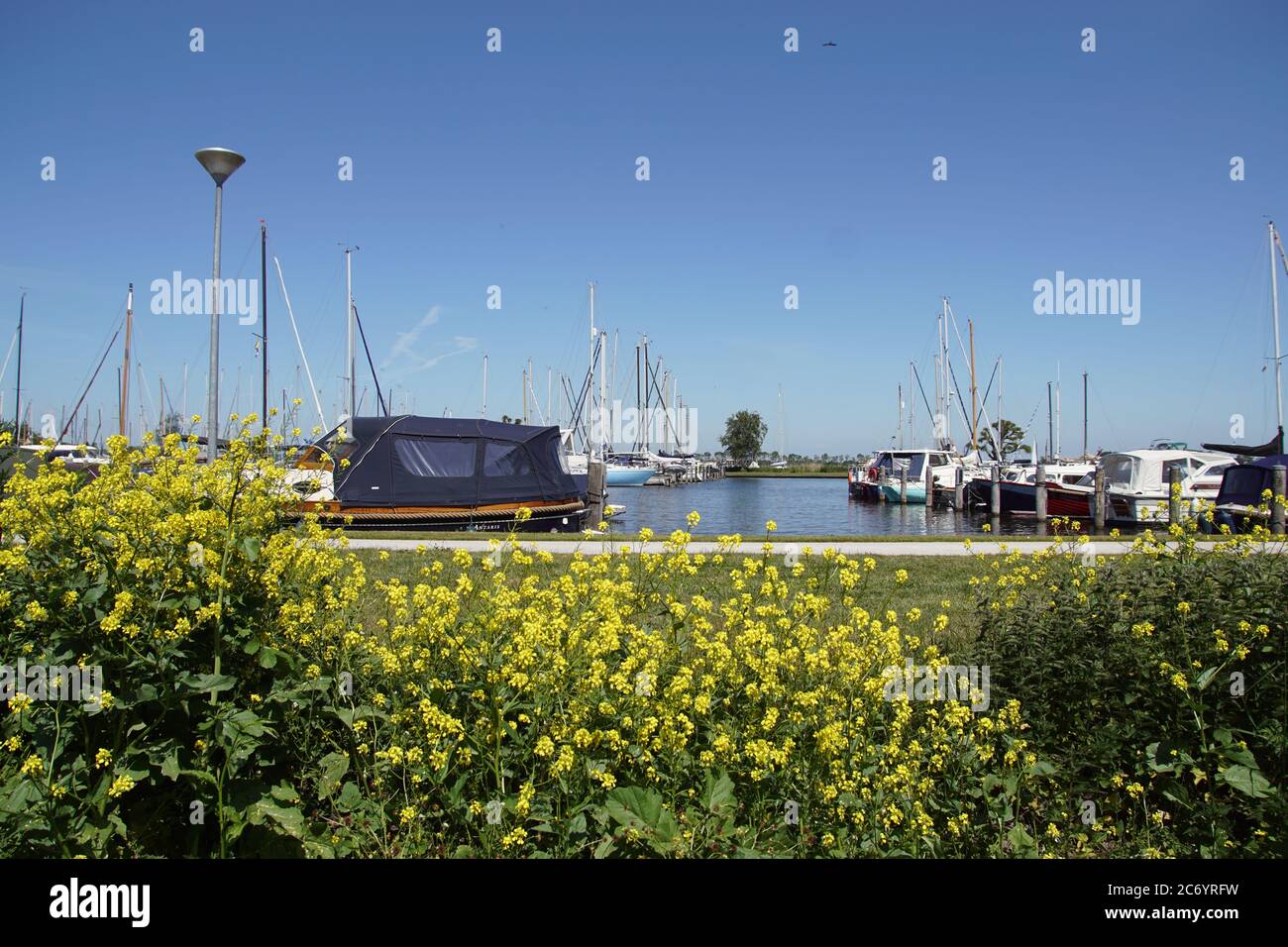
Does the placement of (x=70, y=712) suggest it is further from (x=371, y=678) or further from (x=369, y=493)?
(x=369, y=493)

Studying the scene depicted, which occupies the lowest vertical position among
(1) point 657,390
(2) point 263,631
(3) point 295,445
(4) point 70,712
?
(4) point 70,712

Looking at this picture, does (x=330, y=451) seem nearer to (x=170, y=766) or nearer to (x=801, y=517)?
(x=170, y=766)

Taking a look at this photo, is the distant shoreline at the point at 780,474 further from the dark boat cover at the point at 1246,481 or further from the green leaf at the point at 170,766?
the green leaf at the point at 170,766

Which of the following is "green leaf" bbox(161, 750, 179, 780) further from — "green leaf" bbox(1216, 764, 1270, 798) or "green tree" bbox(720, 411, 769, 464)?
"green tree" bbox(720, 411, 769, 464)

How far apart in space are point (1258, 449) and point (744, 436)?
9139cm

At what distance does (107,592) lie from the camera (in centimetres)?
317

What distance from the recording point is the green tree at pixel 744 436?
12225 centimetres

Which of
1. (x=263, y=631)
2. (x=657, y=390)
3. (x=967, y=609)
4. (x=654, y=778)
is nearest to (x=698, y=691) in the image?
(x=654, y=778)

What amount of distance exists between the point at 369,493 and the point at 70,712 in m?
16.7

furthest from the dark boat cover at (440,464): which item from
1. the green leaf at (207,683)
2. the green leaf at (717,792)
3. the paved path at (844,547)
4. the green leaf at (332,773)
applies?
the green leaf at (717,792)

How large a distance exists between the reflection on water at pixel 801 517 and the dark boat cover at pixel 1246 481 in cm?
823

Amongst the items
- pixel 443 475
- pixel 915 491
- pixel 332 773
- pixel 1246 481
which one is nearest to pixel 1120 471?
pixel 1246 481

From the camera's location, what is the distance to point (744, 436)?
12225 cm
